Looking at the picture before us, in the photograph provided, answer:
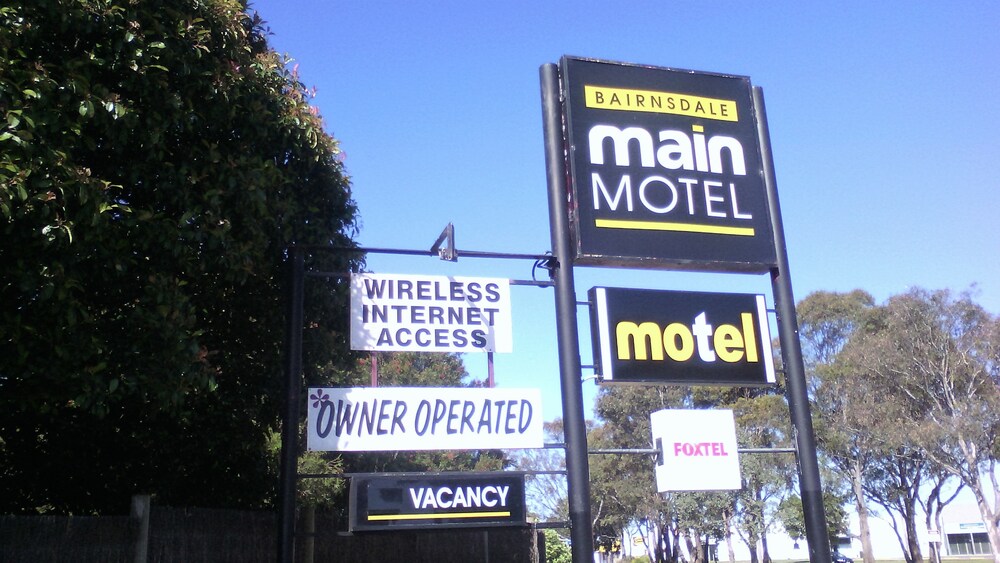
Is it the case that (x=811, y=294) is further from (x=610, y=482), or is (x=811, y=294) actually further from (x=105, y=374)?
(x=105, y=374)

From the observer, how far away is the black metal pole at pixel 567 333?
7.82 meters

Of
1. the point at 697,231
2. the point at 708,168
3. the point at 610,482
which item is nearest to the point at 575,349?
the point at 697,231

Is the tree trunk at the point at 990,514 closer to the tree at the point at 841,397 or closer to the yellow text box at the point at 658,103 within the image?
the tree at the point at 841,397

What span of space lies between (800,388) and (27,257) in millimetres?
7295

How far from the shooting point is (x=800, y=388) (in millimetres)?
8852

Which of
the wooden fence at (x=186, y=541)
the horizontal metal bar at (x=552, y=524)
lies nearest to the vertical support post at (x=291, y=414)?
the wooden fence at (x=186, y=541)

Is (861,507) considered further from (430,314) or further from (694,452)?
(430,314)

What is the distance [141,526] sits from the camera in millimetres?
8312

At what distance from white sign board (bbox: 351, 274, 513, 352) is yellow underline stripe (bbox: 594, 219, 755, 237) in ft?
3.95

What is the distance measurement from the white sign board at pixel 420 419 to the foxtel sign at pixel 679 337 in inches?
38.0

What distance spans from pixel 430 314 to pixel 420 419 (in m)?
1.06

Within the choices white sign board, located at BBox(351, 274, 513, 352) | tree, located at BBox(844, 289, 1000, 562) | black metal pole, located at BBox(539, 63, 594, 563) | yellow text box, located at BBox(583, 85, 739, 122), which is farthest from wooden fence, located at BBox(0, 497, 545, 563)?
tree, located at BBox(844, 289, 1000, 562)

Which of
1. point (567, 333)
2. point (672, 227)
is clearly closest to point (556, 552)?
point (672, 227)

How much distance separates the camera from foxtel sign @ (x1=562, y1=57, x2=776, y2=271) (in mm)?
8773
